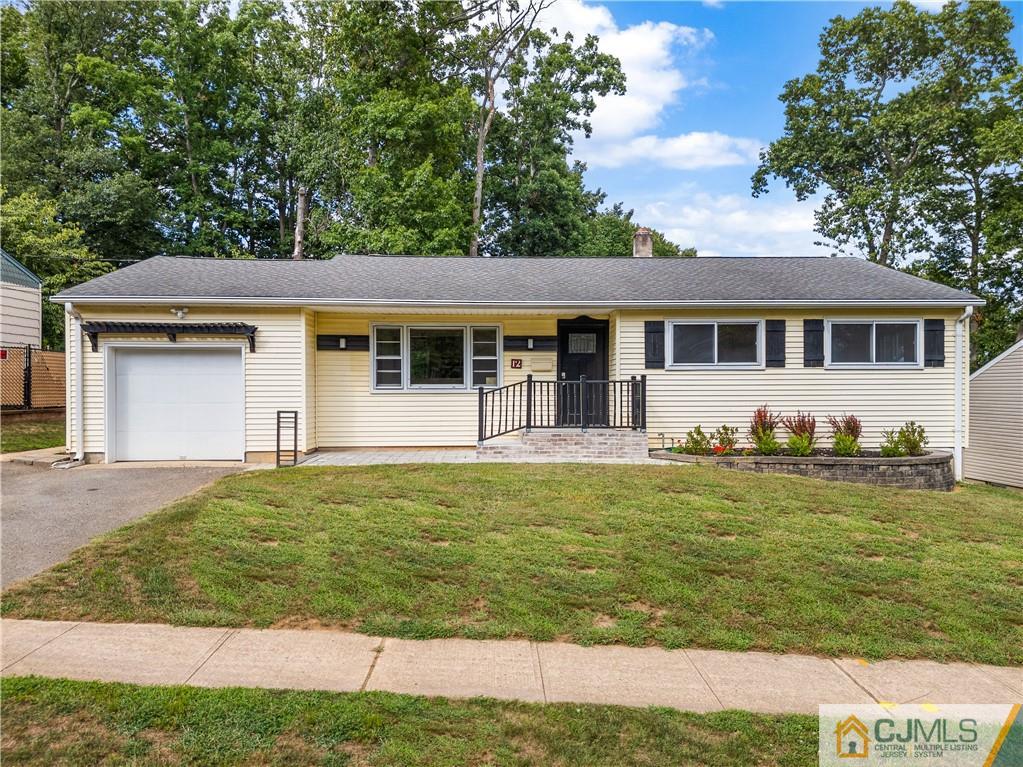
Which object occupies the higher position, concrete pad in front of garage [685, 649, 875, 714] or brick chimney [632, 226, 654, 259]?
brick chimney [632, 226, 654, 259]

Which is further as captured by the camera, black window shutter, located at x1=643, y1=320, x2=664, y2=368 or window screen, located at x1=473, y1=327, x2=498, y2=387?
window screen, located at x1=473, y1=327, x2=498, y2=387

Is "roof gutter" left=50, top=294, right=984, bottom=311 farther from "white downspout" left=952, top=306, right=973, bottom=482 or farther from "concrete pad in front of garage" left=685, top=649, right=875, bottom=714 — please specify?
"concrete pad in front of garage" left=685, top=649, right=875, bottom=714

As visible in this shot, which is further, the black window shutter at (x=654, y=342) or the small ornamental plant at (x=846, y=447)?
the black window shutter at (x=654, y=342)

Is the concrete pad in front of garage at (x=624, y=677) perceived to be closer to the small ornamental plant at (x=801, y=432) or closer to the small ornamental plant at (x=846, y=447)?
the small ornamental plant at (x=801, y=432)

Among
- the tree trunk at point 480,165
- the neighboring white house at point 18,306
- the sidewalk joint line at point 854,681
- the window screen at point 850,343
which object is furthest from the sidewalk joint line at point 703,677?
the tree trunk at point 480,165

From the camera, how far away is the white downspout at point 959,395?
9703mm

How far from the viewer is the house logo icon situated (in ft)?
8.32

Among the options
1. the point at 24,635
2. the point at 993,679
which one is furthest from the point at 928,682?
the point at 24,635

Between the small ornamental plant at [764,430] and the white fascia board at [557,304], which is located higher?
the white fascia board at [557,304]

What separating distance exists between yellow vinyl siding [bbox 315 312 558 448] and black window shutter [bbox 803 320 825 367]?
5.12m

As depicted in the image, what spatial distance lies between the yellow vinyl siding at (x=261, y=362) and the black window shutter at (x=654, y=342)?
19.7ft

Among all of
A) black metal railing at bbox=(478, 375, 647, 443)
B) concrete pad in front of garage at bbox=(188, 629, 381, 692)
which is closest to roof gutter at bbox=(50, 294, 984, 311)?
black metal railing at bbox=(478, 375, 647, 443)

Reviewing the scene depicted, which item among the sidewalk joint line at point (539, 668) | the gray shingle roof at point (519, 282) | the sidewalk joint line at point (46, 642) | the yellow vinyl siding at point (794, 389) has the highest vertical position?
the gray shingle roof at point (519, 282)

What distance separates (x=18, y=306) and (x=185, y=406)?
9.20 m
